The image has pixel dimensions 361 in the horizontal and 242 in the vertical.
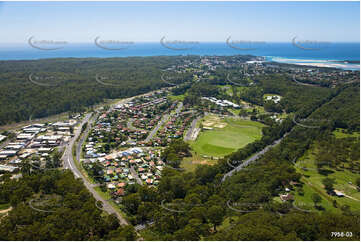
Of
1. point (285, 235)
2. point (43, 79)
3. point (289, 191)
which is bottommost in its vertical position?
point (289, 191)

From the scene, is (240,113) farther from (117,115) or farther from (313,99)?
(117,115)

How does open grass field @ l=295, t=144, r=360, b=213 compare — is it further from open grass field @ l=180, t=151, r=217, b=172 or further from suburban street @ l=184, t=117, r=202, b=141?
suburban street @ l=184, t=117, r=202, b=141

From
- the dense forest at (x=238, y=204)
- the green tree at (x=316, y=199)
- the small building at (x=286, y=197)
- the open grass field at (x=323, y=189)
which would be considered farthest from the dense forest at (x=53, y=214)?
the open grass field at (x=323, y=189)

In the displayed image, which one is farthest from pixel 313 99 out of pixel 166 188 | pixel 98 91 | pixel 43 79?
pixel 43 79

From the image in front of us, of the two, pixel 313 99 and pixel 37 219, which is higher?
pixel 313 99

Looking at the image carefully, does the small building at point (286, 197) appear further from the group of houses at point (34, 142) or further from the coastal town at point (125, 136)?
the group of houses at point (34, 142)
